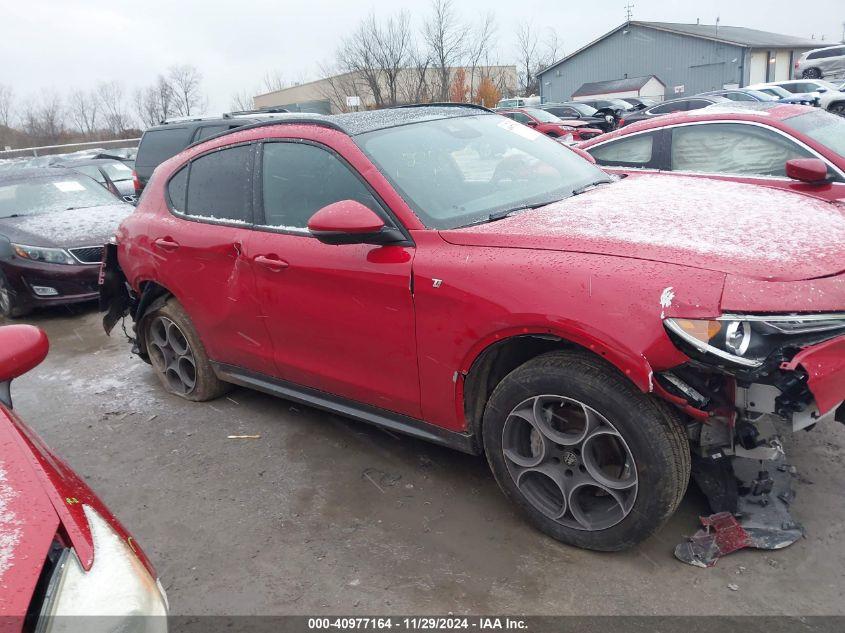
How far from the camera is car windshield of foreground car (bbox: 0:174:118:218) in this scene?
26.8ft

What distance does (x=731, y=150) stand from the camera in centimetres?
537

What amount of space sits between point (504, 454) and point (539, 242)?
0.91m

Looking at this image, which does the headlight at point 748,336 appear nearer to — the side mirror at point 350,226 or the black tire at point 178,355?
the side mirror at point 350,226

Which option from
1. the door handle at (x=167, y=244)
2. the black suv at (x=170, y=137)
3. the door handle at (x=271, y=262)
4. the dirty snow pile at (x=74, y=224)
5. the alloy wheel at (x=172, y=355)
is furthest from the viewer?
the black suv at (x=170, y=137)

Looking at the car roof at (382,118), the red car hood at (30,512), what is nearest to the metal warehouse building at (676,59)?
the car roof at (382,118)

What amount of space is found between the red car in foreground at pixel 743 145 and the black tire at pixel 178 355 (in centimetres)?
309

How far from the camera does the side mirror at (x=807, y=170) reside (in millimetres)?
4402

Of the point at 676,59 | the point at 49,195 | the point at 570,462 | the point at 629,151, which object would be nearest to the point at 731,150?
the point at 629,151

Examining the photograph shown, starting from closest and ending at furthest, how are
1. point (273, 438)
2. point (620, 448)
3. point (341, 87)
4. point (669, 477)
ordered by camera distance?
1. point (669, 477)
2. point (620, 448)
3. point (273, 438)
4. point (341, 87)

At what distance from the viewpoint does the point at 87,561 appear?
5.43 feet

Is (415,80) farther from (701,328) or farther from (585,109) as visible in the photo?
(701,328)

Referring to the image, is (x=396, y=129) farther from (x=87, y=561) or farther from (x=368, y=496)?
(x=87, y=561)

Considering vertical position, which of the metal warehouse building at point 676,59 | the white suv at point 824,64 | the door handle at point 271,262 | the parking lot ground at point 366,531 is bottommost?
the parking lot ground at point 366,531

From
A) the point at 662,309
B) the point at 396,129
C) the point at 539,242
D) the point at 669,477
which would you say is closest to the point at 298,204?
the point at 396,129
